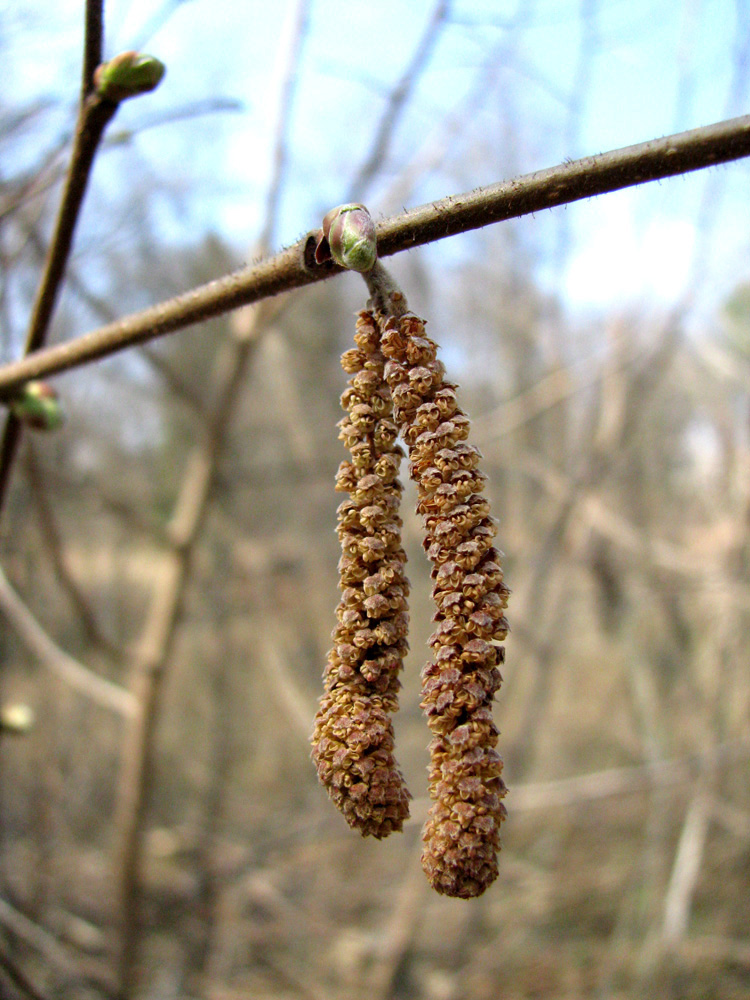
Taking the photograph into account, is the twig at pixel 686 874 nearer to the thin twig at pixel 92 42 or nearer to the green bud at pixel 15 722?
the green bud at pixel 15 722

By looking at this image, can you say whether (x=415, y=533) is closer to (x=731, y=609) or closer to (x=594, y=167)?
(x=731, y=609)

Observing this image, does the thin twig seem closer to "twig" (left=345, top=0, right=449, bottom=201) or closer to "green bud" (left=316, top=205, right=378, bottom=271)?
"green bud" (left=316, top=205, right=378, bottom=271)

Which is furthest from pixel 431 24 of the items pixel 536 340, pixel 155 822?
pixel 155 822

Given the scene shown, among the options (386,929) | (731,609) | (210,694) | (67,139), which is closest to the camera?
(67,139)

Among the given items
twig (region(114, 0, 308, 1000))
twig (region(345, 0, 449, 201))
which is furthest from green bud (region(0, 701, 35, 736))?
twig (region(345, 0, 449, 201))

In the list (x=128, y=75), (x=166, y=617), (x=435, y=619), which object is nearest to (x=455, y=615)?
(x=435, y=619)

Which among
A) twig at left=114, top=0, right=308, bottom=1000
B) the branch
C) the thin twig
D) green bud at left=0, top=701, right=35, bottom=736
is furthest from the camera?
twig at left=114, top=0, right=308, bottom=1000
